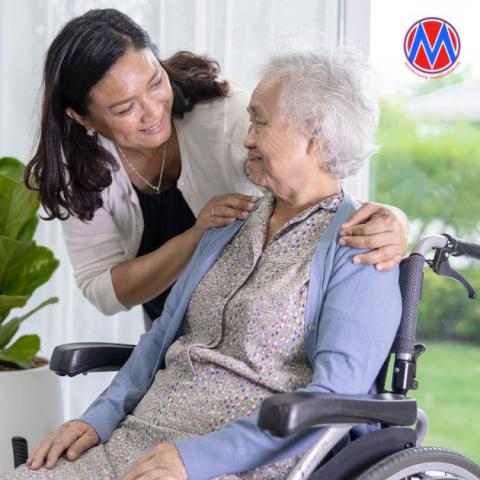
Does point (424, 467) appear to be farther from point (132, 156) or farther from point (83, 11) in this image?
point (83, 11)

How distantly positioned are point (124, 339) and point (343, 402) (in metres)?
1.75

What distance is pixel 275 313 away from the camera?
1.72 m

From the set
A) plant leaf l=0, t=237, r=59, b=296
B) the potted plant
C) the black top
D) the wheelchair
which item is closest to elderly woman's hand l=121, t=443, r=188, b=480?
the wheelchair

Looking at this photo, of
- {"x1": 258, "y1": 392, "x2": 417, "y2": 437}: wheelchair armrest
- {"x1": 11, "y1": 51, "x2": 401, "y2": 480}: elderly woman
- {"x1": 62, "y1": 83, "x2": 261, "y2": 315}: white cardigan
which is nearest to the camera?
{"x1": 258, "y1": 392, "x2": 417, "y2": 437}: wheelchair armrest

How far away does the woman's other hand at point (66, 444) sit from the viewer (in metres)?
1.77

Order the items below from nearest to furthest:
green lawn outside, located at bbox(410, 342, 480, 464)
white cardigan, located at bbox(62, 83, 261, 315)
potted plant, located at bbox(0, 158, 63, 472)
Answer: white cardigan, located at bbox(62, 83, 261, 315)
potted plant, located at bbox(0, 158, 63, 472)
green lawn outside, located at bbox(410, 342, 480, 464)

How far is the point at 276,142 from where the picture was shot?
1772 millimetres

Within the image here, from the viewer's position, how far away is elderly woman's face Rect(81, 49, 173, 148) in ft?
6.35

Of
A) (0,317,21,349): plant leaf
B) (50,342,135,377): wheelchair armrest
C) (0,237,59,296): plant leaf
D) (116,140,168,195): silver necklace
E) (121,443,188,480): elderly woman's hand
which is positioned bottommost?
(121,443,188,480): elderly woman's hand

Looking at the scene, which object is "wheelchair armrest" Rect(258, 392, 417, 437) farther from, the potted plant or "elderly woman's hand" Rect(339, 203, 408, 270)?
the potted plant

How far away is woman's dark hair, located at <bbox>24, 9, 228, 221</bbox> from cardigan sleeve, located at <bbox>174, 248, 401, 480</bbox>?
661mm

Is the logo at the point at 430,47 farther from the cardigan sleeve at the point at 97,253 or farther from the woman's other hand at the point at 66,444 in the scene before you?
the woman's other hand at the point at 66,444

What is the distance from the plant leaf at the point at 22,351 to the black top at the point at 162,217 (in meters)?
0.55

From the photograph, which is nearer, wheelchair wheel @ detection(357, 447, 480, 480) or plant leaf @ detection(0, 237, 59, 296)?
wheelchair wheel @ detection(357, 447, 480, 480)
